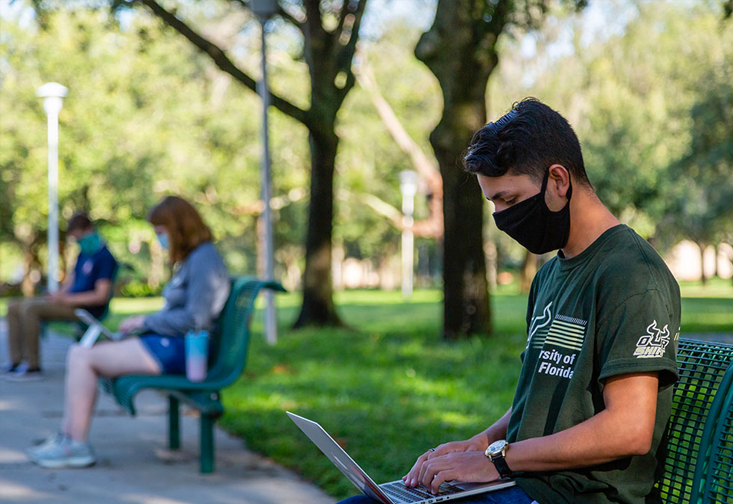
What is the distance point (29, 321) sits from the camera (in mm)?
9539

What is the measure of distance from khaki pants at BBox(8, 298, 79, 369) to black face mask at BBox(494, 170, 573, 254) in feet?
26.4

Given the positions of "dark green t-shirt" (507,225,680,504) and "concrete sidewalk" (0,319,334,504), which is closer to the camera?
"dark green t-shirt" (507,225,680,504)

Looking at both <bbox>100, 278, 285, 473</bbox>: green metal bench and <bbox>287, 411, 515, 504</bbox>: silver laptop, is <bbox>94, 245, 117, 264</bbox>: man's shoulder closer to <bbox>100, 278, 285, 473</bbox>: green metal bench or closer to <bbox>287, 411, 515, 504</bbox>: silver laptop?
<bbox>100, 278, 285, 473</bbox>: green metal bench

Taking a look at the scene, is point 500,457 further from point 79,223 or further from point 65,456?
point 79,223

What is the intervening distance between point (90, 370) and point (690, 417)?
3.99m

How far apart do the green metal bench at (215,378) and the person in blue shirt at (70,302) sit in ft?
11.2

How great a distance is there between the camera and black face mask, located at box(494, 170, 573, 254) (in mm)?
2305

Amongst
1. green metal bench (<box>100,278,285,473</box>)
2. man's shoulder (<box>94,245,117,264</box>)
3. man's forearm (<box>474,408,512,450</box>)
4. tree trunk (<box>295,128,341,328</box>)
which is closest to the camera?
man's forearm (<box>474,408,512,450</box>)

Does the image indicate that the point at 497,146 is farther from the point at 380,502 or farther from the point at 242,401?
the point at 242,401

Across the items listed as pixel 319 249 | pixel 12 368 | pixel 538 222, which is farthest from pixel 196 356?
pixel 319 249

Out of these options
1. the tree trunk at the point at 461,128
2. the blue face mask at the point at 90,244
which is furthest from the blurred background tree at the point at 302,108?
the blue face mask at the point at 90,244

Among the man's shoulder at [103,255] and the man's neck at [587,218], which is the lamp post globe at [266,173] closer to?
the man's shoulder at [103,255]

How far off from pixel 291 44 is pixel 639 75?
17.7 meters

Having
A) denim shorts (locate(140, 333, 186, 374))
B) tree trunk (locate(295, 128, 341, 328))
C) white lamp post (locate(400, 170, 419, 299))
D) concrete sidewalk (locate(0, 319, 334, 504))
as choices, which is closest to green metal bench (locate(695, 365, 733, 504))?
concrete sidewalk (locate(0, 319, 334, 504))
